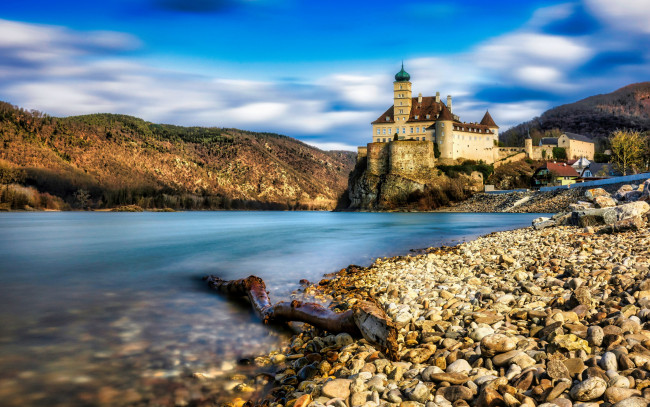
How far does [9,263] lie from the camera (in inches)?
651

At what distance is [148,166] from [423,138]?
104 metres

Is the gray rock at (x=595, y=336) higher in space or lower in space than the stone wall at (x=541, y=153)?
lower

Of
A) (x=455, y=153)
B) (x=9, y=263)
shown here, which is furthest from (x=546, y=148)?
(x=9, y=263)

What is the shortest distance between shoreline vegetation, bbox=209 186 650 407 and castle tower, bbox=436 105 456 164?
67.3 metres

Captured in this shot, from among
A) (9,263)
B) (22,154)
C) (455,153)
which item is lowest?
(9,263)

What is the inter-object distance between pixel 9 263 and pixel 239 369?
16.2 metres

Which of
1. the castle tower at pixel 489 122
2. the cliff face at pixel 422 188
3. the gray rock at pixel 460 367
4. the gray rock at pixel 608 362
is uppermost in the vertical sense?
the castle tower at pixel 489 122

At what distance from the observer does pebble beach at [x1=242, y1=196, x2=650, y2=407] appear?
3.32 metres

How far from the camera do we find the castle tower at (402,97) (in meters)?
74.9

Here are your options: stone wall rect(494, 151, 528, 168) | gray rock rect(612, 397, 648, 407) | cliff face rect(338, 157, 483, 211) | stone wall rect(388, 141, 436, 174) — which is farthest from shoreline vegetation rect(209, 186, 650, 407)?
stone wall rect(494, 151, 528, 168)

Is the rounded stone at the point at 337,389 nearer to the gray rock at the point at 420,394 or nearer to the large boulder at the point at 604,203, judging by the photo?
the gray rock at the point at 420,394

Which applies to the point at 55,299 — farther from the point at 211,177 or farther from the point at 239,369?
the point at 211,177

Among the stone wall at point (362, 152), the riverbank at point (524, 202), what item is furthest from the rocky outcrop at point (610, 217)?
the stone wall at point (362, 152)

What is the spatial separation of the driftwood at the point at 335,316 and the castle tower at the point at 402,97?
70863 millimetres
